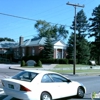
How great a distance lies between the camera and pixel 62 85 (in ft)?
33.8

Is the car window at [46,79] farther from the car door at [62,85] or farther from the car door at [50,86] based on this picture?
the car door at [62,85]

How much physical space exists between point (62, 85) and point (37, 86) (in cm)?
151

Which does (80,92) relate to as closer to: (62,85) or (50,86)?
(62,85)

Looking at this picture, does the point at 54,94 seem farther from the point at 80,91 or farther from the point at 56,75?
the point at 80,91

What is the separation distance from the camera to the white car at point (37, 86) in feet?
29.5

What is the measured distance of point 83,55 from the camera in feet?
186

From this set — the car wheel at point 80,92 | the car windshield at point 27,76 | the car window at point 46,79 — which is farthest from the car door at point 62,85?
the car windshield at point 27,76

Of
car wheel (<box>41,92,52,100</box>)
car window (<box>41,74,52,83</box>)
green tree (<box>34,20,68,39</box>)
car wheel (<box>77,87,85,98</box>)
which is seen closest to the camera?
car wheel (<box>41,92,52,100</box>)

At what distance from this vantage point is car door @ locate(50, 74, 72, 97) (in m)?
10.2

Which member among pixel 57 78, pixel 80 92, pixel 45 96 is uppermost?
pixel 57 78

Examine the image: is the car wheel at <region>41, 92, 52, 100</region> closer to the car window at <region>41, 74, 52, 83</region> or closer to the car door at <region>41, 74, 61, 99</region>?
the car door at <region>41, 74, 61, 99</region>

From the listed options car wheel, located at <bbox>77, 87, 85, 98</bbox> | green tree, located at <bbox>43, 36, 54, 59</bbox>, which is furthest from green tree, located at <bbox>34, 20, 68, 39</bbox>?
car wheel, located at <bbox>77, 87, 85, 98</bbox>

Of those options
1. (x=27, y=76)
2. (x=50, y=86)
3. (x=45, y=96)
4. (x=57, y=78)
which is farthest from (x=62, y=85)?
(x=27, y=76)

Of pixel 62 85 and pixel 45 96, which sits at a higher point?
pixel 62 85
